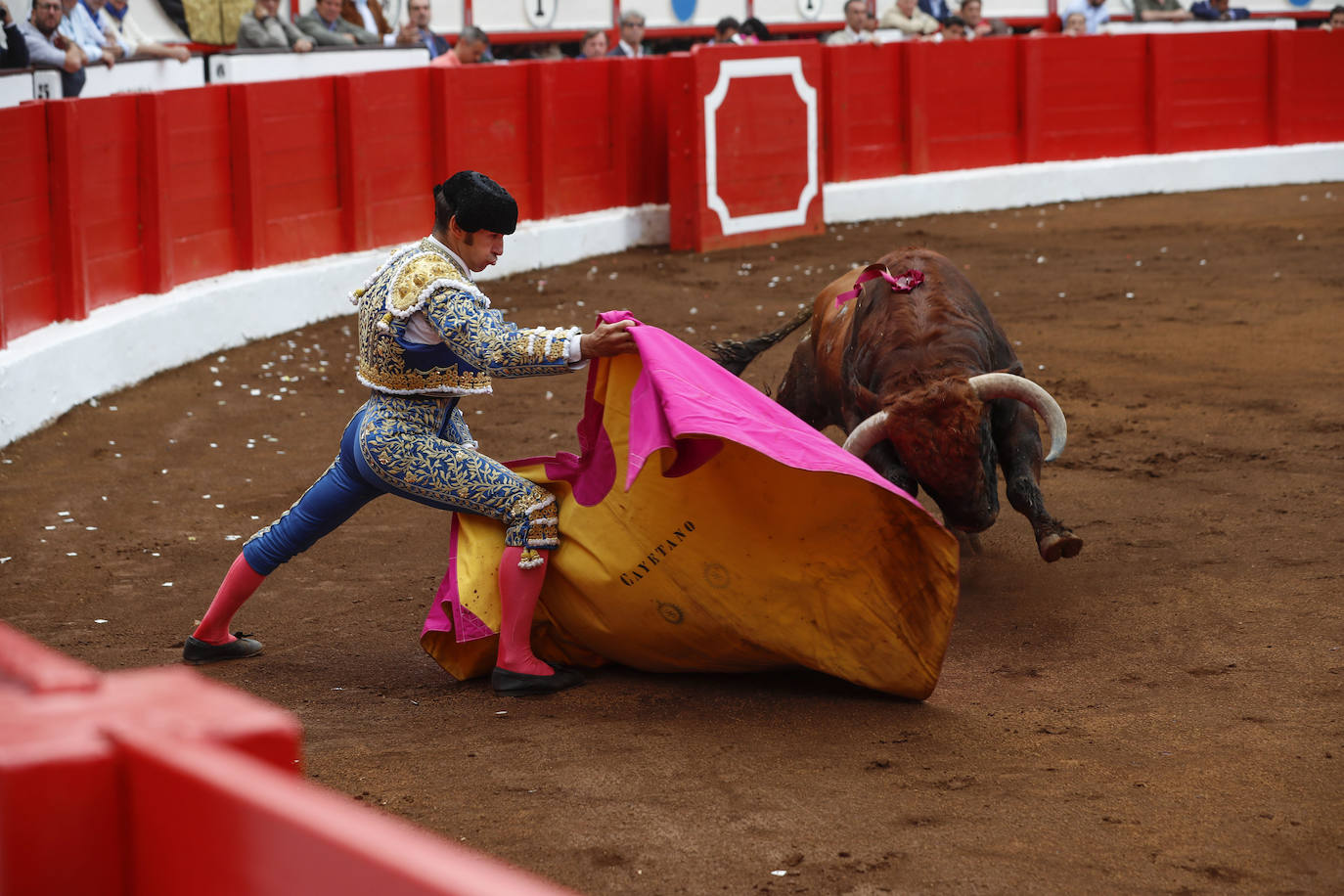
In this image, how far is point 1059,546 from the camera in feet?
12.0

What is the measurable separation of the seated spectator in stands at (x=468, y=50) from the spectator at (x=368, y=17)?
614 mm

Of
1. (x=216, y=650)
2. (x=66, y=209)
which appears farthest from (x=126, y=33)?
(x=216, y=650)

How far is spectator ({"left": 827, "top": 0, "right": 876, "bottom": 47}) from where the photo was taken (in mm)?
12312

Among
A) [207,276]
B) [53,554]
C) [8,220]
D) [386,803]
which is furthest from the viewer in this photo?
[207,276]

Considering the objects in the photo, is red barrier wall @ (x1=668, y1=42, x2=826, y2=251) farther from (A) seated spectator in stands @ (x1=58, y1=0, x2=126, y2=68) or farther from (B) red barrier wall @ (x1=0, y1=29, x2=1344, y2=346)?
(A) seated spectator in stands @ (x1=58, y1=0, x2=126, y2=68)

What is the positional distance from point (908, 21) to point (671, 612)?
11642 millimetres

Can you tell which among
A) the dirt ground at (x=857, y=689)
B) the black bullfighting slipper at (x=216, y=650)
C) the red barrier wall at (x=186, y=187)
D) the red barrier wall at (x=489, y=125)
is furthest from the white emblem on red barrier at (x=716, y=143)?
the black bullfighting slipper at (x=216, y=650)

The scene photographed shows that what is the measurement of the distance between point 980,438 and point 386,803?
170 centimetres

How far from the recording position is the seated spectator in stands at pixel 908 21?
1387cm

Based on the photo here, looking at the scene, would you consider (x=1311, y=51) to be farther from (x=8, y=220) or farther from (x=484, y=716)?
(x=484, y=716)

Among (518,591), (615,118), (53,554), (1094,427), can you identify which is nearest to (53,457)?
(53,554)

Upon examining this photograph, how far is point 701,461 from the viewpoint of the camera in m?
3.02

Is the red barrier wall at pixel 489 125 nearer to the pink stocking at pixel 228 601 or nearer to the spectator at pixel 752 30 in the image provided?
the spectator at pixel 752 30

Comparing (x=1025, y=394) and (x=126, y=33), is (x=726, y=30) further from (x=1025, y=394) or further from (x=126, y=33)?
(x=1025, y=394)
